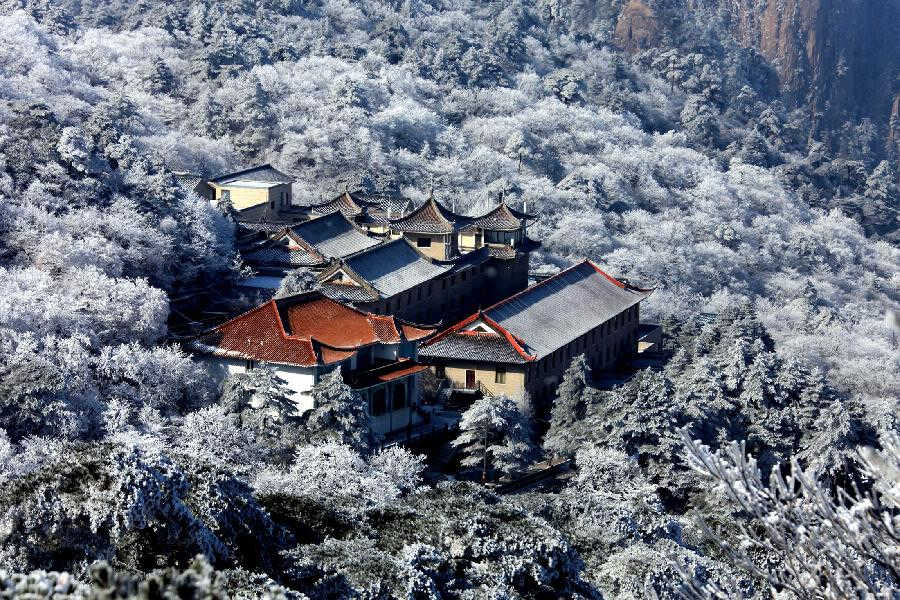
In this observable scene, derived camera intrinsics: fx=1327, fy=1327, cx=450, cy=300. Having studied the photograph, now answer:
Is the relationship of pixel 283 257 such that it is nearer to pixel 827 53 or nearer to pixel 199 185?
pixel 199 185

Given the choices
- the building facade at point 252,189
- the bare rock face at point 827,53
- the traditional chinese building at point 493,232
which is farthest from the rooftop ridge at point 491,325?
the bare rock face at point 827,53

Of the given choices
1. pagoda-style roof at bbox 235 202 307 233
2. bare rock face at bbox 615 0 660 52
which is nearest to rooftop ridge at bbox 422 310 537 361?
pagoda-style roof at bbox 235 202 307 233

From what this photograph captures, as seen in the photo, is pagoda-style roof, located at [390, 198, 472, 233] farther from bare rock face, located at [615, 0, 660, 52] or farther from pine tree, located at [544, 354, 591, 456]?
bare rock face, located at [615, 0, 660, 52]

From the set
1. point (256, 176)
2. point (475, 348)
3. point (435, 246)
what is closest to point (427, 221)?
point (435, 246)

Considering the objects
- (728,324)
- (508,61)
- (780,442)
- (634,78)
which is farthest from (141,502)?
(634,78)

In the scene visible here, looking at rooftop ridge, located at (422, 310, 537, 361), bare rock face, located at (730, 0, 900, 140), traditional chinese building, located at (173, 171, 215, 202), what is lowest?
bare rock face, located at (730, 0, 900, 140)

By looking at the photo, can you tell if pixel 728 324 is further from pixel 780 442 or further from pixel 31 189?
pixel 31 189
